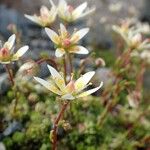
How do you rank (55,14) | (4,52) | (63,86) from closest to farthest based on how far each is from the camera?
(63,86)
(4,52)
(55,14)

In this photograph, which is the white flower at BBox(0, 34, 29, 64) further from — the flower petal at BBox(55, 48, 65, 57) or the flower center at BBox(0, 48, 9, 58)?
the flower petal at BBox(55, 48, 65, 57)

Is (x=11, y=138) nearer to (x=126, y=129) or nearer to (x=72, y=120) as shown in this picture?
(x=72, y=120)

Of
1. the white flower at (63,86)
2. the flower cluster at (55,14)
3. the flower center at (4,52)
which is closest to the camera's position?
the white flower at (63,86)

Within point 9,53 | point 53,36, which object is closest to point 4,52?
point 9,53

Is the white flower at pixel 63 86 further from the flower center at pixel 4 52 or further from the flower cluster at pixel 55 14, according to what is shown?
the flower cluster at pixel 55 14

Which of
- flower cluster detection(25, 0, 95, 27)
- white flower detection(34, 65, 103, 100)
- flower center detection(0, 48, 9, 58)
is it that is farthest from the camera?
flower cluster detection(25, 0, 95, 27)

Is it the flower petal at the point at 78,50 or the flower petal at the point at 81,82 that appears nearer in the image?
the flower petal at the point at 81,82

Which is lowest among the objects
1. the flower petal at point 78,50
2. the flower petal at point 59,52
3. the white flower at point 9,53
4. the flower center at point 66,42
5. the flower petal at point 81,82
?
the flower petal at point 81,82

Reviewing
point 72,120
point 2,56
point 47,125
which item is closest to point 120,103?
point 72,120

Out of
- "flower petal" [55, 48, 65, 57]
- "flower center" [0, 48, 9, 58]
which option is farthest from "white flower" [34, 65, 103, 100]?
"flower center" [0, 48, 9, 58]

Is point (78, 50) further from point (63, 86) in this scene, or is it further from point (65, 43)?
point (63, 86)

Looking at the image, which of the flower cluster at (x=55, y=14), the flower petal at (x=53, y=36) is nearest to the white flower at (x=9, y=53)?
the flower petal at (x=53, y=36)

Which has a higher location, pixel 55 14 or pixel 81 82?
pixel 55 14
